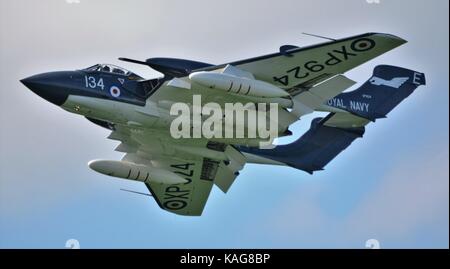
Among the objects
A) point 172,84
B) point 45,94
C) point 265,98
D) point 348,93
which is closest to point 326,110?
point 348,93

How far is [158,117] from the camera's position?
30656 millimetres

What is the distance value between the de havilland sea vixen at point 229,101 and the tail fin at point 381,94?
1.4 inches

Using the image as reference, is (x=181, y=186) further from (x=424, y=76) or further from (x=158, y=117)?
(x=424, y=76)

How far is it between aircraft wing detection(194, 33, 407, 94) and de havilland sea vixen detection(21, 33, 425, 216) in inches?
1.2

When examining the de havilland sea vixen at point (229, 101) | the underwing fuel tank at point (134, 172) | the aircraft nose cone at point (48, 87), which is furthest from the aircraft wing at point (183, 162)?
the aircraft nose cone at point (48, 87)

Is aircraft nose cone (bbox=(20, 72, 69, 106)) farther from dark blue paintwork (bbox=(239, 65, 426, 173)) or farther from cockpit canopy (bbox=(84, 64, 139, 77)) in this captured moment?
dark blue paintwork (bbox=(239, 65, 426, 173))

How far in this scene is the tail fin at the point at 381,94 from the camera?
1319 inches

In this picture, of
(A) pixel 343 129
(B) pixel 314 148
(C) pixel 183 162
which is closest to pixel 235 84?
(B) pixel 314 148

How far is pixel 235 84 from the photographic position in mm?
29062

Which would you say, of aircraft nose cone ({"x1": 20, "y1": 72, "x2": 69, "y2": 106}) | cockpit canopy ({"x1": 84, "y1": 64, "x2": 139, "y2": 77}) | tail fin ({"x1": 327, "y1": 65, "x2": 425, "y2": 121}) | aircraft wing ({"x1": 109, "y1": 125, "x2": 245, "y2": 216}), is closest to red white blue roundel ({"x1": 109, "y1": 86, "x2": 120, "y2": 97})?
cockpit canopy ({"x1": 84, "y1": 64, "x2": 139, "y2": 77})

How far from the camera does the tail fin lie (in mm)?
33500

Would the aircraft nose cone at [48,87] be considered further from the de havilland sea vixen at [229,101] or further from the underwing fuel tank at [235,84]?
the underwing fuel tank at [235,84]

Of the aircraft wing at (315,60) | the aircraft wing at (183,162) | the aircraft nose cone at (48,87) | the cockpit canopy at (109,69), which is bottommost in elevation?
the aircraft wing at (183,162)

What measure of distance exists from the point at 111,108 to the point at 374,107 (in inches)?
381
